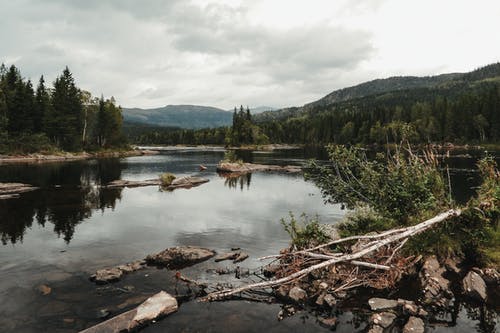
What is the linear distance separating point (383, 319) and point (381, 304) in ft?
3.65

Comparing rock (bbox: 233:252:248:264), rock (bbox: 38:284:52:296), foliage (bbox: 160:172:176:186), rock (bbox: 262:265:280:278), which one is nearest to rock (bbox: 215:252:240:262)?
rock (bbox: 233:252:248:264)

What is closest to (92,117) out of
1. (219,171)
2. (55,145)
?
(55,145)

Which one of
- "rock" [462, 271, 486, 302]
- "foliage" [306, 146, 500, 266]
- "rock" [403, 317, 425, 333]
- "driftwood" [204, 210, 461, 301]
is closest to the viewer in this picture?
"rock" [403, 317, 425, 333]

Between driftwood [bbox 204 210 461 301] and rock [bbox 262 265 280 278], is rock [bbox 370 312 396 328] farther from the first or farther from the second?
rock [bbox 262 265 280 278]

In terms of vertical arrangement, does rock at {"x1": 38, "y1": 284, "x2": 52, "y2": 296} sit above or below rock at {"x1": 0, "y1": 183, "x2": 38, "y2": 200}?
below

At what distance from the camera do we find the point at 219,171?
7500 cm

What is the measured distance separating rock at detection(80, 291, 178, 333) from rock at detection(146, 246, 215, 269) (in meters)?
4.88

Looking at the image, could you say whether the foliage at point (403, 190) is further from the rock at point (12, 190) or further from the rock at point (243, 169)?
the rock at point (243, 169)

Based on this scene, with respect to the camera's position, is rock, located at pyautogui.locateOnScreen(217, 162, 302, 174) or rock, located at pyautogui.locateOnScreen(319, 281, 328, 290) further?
rock, located at pyautogui.locateOnScreen(217, 162, 302, 174)

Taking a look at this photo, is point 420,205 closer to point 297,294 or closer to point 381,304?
point 381,304

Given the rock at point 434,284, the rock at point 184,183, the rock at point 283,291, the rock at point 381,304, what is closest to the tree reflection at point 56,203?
the rock at point 184,183

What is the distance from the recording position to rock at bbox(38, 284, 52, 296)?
16094 mm

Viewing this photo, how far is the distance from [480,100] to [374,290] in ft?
540

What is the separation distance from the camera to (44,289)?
16.4 metres
